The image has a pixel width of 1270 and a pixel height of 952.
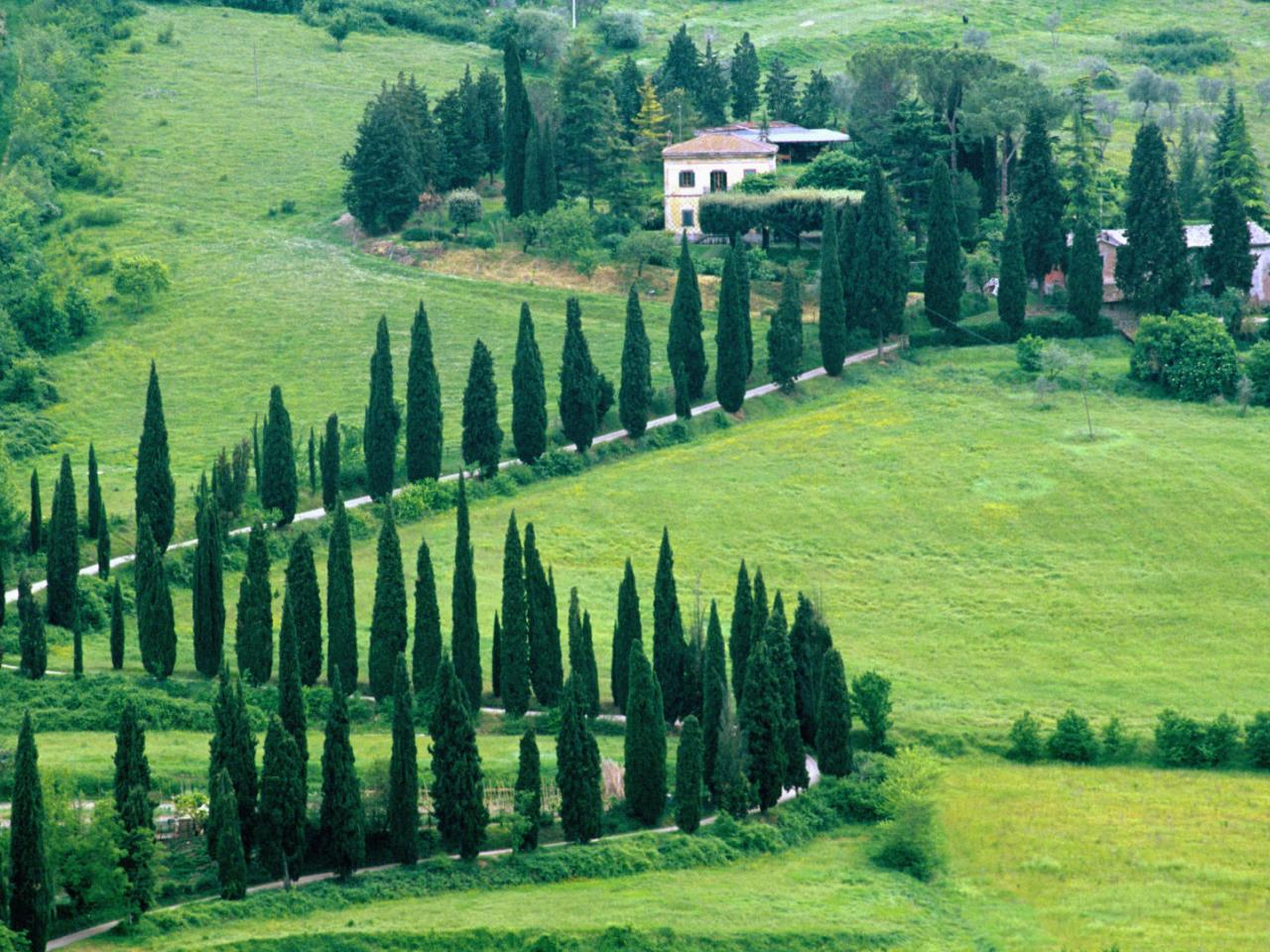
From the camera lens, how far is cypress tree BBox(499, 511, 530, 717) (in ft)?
301

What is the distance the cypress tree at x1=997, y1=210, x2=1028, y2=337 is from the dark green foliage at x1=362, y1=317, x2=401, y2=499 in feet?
112

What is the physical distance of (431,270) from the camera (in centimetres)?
14138

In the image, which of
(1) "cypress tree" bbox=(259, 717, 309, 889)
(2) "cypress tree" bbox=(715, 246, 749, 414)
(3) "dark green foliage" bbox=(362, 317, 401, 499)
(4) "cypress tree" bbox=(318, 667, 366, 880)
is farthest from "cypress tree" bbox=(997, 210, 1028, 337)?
(1) "cypress tree" bbox=(259, 717, 309, 889)

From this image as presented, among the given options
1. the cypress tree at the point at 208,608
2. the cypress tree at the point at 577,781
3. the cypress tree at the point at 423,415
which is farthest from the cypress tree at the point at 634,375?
the cypress tree at the point at 577,781

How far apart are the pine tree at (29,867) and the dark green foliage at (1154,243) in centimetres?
7604

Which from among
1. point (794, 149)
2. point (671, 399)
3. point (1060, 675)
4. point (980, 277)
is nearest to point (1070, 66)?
point (794, 149)

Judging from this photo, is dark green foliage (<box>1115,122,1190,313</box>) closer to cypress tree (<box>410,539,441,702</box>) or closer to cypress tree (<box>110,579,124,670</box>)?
cypress tree (<box>410,539,441,702</box>)

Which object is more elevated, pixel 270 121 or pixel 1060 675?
pixel 270 121

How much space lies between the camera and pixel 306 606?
9312 cm

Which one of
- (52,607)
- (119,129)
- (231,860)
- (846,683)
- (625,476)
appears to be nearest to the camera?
(231,860)

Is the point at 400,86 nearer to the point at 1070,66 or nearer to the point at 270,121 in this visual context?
the point at 270,121

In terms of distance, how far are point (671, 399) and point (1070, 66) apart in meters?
76.8

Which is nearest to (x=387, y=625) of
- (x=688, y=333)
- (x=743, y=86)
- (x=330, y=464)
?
(x=330, y=464)

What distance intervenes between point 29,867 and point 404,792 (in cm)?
1277
